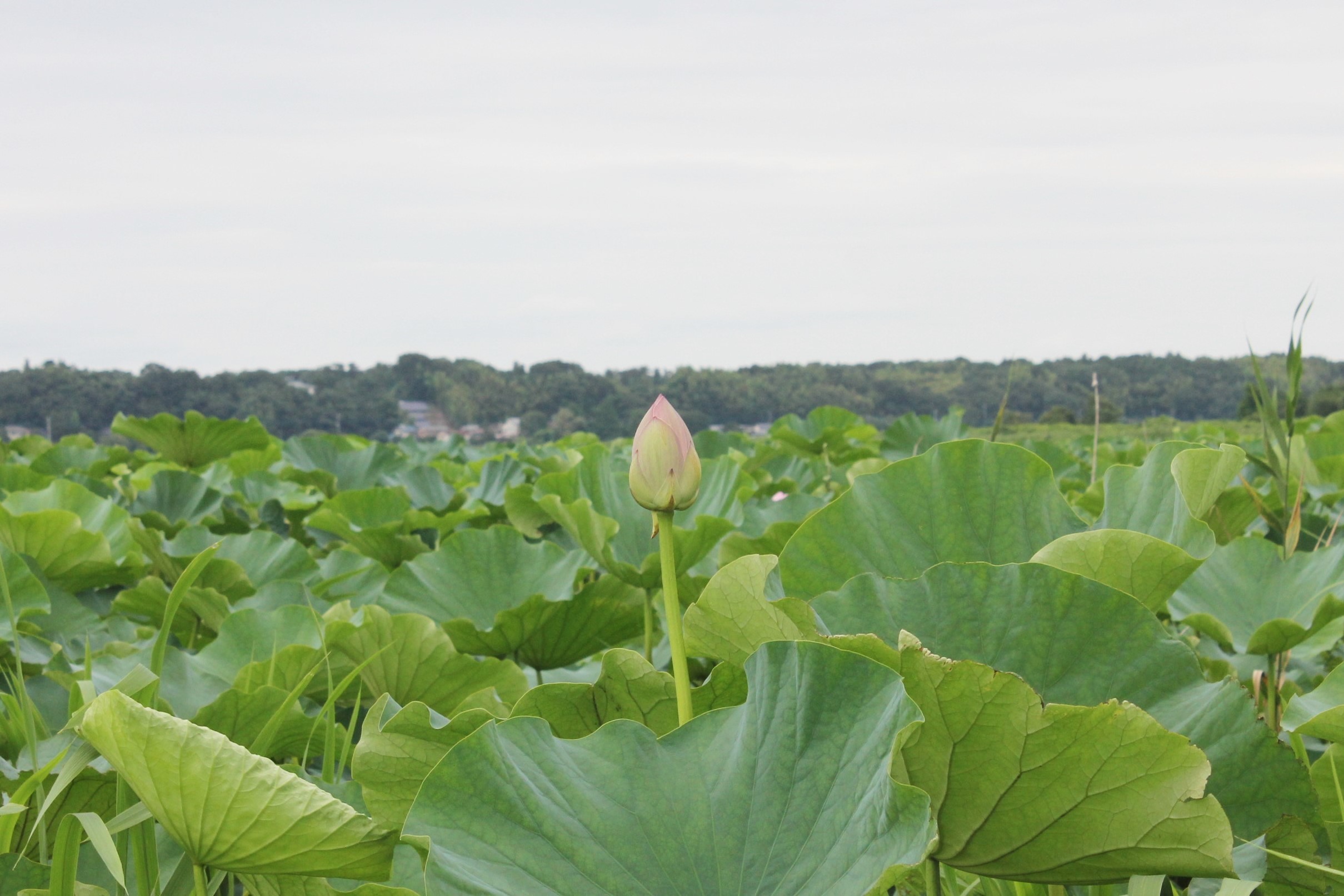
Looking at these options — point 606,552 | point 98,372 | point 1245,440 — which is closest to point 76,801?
point 606,552

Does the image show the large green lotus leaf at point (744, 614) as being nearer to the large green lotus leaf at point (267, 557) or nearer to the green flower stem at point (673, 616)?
the green flower stem at point (673, 616)

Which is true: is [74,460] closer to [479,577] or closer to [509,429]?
[479,577]

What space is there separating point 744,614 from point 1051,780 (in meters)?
0.20

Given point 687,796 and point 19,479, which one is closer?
point 687,796

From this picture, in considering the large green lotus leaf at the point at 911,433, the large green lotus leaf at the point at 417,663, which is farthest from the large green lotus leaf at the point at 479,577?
the large green lotus leaf at the point at 911,433

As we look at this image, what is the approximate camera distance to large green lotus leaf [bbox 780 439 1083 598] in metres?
0.75

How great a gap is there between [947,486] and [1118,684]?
23cm

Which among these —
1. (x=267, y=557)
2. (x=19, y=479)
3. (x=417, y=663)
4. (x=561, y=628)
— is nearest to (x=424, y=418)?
(x=19, y=479)

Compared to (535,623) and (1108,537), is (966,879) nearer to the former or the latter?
(1108,537)

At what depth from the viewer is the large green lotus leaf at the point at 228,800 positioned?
518 mm

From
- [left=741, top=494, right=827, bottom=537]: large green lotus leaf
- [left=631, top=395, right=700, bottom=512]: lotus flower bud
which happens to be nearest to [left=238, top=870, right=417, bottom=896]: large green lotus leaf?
[left=631, top=395, right=700, bottom=512]: lotus flower bud

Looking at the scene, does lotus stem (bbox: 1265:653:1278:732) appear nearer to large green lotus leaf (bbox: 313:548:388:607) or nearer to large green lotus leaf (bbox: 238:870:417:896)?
large green lotus leaf (bbox: 238:870:417:896)

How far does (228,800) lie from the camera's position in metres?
0.53

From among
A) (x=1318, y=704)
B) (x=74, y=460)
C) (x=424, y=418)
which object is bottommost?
(x=1318, y=704)
